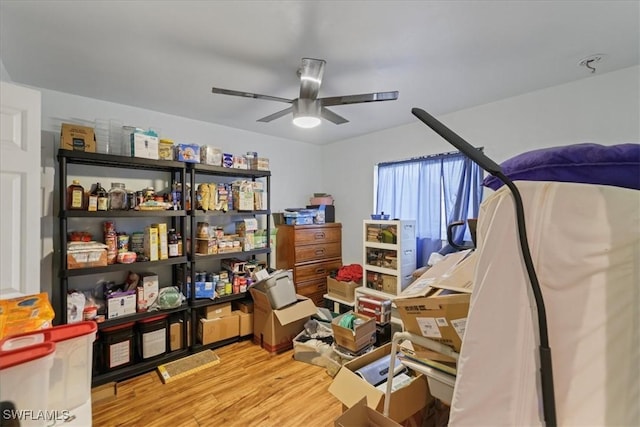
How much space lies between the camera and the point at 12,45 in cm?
174

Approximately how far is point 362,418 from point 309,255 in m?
2.42

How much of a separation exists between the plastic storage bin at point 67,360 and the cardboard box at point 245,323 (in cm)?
215

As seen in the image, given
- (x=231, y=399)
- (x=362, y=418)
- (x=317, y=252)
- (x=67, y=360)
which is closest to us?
(x=67, y=360)

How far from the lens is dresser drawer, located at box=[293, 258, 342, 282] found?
3.52 m

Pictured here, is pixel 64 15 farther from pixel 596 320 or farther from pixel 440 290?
pixel 596 320

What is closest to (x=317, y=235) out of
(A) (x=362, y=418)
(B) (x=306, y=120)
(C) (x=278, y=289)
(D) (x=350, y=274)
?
Result: (D) (x=350, y=274)

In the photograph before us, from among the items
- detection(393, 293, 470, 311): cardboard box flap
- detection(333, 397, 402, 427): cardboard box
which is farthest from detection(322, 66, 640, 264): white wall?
detection(333, 397, 402, 427): cardboard box

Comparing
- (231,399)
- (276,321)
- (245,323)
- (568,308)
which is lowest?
(231,399)

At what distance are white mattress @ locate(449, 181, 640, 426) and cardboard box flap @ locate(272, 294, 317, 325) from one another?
7.46 ft

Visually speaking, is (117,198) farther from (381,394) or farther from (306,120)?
(381,394)

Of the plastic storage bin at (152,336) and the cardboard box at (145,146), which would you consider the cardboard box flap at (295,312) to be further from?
the cardboard box at (145,146)

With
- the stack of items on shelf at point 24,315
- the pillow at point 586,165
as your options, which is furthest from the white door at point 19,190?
the pillow at point 586,165

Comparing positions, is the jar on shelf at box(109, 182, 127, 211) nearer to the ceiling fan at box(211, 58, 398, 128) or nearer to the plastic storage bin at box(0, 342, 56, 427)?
the ceiling fan at box(211, 58, 398, 128)

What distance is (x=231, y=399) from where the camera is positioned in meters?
2.04
